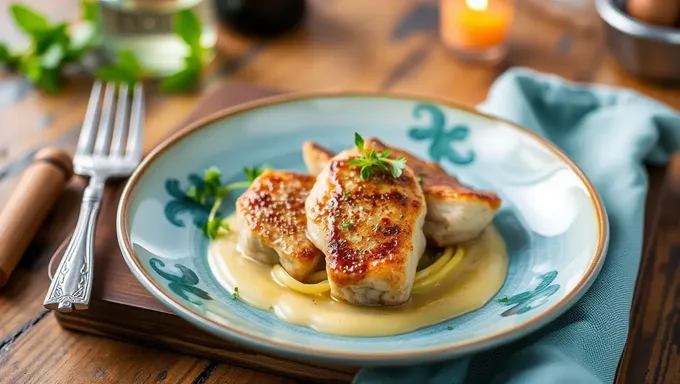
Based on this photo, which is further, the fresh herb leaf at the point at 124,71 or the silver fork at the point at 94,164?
the fresh herb leaf at the point at 124,71

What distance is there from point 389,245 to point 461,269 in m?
0.32

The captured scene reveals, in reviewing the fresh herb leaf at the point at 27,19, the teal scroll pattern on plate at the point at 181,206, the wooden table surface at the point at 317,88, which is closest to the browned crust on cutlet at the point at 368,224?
the wooden table surface at the point at 317,88

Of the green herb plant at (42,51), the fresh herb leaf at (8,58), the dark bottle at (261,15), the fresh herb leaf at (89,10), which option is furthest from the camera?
the dark bottle at (261,15)

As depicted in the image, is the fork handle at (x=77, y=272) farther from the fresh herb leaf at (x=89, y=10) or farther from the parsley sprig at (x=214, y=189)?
the fresh herb leaf at (x=89, y=10)

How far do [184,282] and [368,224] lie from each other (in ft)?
1.78

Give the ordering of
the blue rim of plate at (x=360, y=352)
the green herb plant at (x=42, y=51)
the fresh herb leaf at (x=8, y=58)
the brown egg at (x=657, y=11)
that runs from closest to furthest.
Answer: the blue rim of plate at (x=360, y=352) → the brown egg at (x=657, y=11) → the green herb plant at (x=42, y=51) → the fresh herb leaf at (x=8, y=58)

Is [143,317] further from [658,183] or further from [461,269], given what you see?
[658,183]

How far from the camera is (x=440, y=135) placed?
10.2 feet

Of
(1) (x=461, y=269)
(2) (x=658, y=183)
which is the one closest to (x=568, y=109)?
(2) (x=658, y=183)

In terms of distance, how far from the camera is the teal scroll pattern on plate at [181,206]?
269 cm

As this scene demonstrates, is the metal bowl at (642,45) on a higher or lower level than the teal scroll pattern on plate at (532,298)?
lower

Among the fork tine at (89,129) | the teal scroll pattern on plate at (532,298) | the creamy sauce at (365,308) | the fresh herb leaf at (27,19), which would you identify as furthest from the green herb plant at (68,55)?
the teal scroll pattern on plate at (532,298)

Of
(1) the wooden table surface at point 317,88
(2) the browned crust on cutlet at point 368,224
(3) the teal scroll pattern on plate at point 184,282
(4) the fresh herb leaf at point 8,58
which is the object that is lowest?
(1) the wooden table surface at point 317,88

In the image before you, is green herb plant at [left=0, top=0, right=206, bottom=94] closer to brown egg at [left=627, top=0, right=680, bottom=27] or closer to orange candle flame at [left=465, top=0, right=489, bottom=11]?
orange candle flame at [left=465, top=0, right=489, bottom=11]
